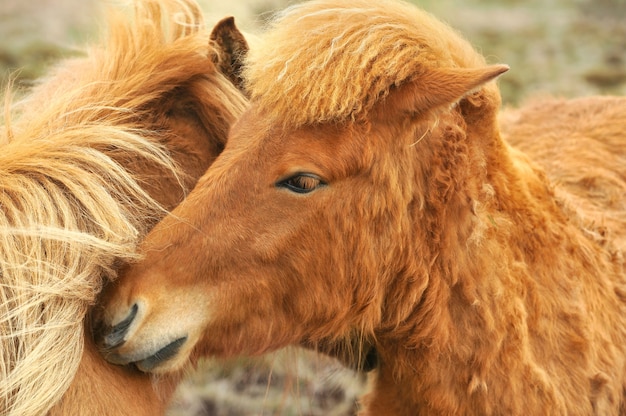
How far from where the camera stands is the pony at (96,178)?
6.93 ft

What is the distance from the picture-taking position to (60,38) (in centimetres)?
775

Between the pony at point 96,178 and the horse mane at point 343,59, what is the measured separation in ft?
1.06

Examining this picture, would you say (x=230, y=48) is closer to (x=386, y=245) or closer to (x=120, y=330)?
(x=386, y=245)

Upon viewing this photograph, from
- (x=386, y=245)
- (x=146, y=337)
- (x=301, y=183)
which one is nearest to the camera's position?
(x=146, y=337)

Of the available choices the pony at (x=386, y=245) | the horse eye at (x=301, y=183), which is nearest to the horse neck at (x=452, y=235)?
the pony at (x=386, y=245)

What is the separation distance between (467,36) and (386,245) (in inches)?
290

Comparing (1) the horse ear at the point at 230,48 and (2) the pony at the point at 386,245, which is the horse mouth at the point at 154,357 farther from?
(1) the horse ear at the point at 230,48

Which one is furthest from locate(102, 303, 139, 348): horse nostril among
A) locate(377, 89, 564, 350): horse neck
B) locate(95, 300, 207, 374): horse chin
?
locate(377, 89, 564, 350): horse neck

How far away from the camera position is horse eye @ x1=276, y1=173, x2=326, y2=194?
90.4 inches

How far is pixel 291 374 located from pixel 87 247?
1.24 metres

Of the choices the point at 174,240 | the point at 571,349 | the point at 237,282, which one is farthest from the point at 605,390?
the point at 174,240

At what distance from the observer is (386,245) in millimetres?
2438

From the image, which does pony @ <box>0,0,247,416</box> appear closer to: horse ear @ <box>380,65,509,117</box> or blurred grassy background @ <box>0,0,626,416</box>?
horse ear @ <box>380,65,509,117</box>

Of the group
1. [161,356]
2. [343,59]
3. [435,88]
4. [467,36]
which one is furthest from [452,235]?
[467,36]
